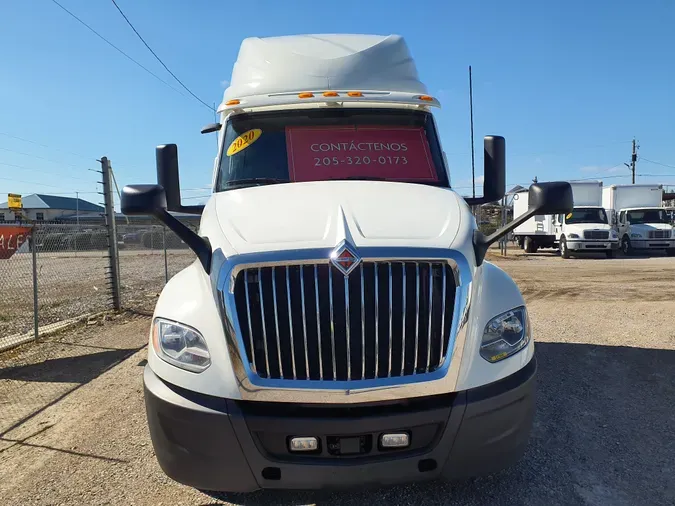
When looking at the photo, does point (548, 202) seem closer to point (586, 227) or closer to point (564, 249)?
point (586, 227)

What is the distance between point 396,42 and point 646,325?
17.5 feet

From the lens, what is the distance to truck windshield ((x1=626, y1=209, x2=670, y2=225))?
22.6 metres

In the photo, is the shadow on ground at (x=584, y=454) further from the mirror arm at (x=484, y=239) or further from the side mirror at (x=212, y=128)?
the side mirror at (x=212, y=128)

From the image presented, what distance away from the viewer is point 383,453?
2379 mm

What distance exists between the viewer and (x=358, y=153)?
13.2 feet

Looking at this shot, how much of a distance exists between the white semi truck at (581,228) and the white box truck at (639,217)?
1.50 m

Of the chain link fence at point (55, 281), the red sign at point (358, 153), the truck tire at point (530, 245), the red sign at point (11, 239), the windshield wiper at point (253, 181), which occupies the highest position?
the red sign at point (358, 153)

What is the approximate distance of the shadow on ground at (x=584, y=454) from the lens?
9.45 feet

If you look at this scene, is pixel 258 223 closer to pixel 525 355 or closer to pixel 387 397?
pixel 387 397

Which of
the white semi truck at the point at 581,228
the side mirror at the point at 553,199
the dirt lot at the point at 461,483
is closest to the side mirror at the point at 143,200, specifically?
the dirt lot at the point at 461,483

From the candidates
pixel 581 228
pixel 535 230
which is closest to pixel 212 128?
pixel 581 228

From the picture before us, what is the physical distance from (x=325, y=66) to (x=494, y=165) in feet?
5.79

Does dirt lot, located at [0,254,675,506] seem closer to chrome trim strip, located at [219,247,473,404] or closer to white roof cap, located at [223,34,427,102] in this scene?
chrome trim strip, located at [219,247,473,404]

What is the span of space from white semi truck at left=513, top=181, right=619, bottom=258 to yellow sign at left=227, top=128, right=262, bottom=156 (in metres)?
16.7
